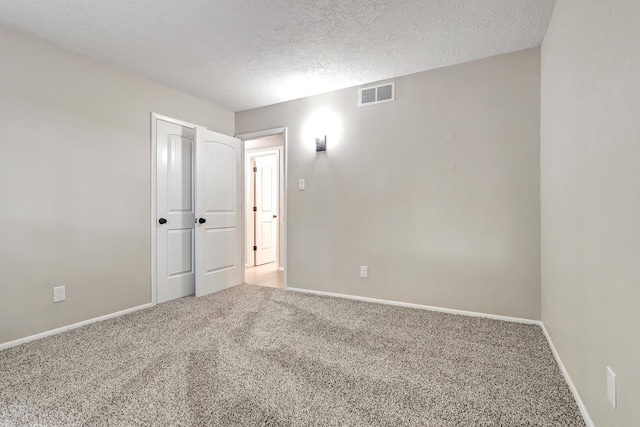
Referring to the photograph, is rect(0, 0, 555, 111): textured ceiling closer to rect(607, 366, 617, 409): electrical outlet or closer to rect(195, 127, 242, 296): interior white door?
rect(195, 127, 242, 296): interior white door

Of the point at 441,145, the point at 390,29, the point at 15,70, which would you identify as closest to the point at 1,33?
the point at 15,70

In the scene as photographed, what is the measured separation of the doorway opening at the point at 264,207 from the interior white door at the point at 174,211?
1.39 m

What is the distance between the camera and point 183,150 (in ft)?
11.9

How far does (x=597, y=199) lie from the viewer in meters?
1.30

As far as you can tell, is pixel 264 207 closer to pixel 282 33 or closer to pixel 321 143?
pixel 321 143

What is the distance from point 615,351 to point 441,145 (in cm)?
220

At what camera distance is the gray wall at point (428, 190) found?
105 inches

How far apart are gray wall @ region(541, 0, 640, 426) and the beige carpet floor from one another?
0.33 meters

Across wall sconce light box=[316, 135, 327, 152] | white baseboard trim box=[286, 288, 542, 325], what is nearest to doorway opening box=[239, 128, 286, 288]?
white baseboard trim box=[286, 288, 542, 325]

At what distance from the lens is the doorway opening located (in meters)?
5.20

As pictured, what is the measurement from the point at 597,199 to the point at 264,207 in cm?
497

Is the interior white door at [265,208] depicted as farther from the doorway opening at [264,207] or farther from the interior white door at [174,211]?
the interior white door at [174,211]

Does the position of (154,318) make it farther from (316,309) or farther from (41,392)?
(316,309)

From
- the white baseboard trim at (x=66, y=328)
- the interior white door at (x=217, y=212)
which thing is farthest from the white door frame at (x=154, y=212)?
the interior white door at (x=217, y=212)
